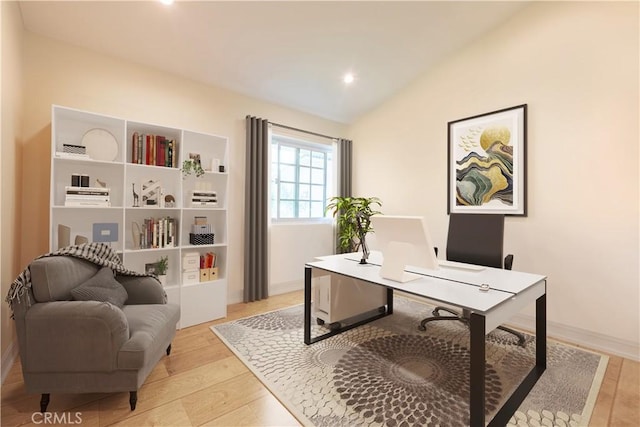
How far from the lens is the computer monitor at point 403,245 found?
→ 179cm

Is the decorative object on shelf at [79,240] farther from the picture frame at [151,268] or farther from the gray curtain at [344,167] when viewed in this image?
the gray curtain at [344,167]

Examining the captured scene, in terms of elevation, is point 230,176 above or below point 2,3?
below

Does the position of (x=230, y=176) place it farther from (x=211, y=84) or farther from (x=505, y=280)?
(x=505, y=280)

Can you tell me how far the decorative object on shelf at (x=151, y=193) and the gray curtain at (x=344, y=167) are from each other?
2.47 meters

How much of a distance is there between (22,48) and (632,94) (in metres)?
4.82

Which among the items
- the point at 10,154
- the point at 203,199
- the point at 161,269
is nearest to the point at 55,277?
the point at 10,154

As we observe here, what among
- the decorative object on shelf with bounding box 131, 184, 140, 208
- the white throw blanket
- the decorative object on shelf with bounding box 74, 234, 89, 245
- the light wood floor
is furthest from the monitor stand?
the decorative object on shelf with bounding box 74, 234, 89, 245


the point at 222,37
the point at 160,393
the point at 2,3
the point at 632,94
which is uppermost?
the point at 222,37

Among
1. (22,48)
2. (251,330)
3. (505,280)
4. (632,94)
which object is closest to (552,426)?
(505,280)

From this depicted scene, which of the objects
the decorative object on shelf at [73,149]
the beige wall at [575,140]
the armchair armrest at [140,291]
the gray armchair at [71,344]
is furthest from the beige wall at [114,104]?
the beige wall at [575,140]

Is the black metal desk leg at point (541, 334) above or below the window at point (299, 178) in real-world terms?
below

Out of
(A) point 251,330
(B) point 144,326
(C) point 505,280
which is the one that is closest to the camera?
(B) point 144,326

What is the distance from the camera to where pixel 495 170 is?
302 cm

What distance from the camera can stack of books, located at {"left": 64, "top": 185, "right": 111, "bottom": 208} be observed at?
2319 millimetres
